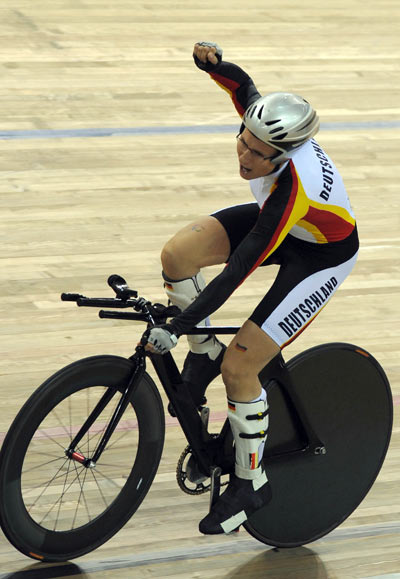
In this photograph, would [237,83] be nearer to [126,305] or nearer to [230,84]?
[230,84]

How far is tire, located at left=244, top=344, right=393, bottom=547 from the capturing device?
11.8ft

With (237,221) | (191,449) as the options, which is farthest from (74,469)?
(237,221)

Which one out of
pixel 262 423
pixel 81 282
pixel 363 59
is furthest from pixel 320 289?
pixel 363 59

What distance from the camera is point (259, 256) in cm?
313

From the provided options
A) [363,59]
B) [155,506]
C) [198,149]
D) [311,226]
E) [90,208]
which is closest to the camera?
[311,226]

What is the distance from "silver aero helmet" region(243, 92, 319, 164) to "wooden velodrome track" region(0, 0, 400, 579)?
143cm

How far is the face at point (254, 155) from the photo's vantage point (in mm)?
3178

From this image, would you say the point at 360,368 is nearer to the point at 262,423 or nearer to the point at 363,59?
the point at 262,423

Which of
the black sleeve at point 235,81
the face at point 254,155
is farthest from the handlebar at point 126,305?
the black sleeve at point 235,81

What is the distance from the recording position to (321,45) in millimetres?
8641

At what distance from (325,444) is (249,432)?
440 mm

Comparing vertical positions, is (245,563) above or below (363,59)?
above

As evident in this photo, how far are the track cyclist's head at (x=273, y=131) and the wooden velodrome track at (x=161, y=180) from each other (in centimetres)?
136

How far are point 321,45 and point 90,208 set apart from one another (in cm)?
335
